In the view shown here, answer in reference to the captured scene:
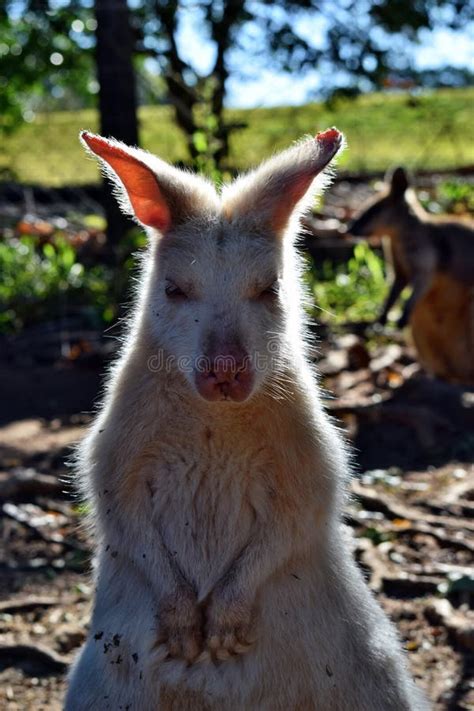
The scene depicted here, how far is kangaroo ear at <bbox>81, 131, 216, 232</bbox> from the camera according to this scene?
3186mm

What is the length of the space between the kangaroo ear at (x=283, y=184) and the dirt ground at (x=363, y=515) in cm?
103

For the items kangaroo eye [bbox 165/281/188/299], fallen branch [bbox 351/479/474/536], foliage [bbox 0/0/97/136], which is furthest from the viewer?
foliage [bbox 0/0/97/136]

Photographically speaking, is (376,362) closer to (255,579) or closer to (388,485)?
(388,485)

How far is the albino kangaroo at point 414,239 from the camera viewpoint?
9031mm

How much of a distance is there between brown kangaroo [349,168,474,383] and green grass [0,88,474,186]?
14.4 feet

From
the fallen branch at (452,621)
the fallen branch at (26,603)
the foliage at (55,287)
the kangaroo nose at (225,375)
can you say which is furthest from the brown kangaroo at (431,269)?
the kangaroo nose at (225,375)

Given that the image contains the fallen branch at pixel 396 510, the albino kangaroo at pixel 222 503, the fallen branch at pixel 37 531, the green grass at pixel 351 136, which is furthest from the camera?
the green grass at pixel 351 136

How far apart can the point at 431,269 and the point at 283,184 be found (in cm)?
591

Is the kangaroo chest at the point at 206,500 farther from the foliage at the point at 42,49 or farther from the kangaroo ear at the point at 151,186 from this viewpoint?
the foliage at the point at 42,49

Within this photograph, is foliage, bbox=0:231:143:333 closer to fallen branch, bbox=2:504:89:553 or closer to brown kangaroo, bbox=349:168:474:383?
brown kangaroo, bbox=349:168:474:383

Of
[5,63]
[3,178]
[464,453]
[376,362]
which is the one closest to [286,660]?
[464,453]

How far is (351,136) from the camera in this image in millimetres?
17609

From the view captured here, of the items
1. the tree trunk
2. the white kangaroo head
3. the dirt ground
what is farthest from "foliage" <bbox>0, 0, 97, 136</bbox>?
the white kangaroo head

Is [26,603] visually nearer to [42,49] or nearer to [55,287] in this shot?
[55,287]
